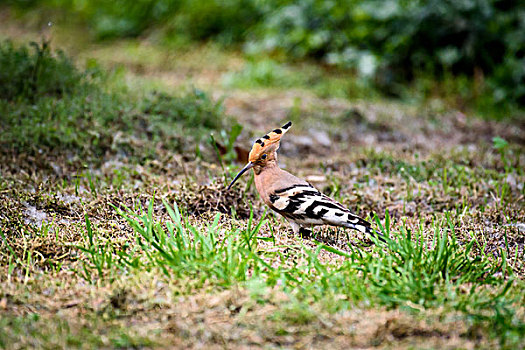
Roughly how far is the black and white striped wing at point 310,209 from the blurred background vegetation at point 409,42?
15.6 ft

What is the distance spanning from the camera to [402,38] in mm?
7926

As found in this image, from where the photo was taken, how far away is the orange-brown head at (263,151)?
3475 millimetres

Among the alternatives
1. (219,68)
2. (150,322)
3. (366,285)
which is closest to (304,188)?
(366,285)

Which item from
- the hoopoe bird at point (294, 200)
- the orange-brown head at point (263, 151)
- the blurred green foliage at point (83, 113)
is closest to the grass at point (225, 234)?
the blurred green foliage at point (83, 113)

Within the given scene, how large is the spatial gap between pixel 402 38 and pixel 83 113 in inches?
192

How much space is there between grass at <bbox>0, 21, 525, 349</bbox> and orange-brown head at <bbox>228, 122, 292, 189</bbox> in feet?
1.25

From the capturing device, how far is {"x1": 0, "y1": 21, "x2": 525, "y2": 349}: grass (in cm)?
242

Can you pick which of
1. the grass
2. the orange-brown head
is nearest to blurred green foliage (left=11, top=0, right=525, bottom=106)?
the grass

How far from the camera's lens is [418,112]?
22.7ft

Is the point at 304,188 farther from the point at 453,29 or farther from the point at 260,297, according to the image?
the point at 453,29

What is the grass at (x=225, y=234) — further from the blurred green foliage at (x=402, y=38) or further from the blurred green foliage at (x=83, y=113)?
the blurred green foliage at (x=402, y=38)

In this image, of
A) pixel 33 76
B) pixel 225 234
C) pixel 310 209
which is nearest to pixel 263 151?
pixel 310 209

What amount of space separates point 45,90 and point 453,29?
18.1ft

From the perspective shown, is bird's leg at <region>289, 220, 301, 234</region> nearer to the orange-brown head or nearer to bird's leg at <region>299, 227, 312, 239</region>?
bird's leg at <region>299, 227, 312, 239</region>
